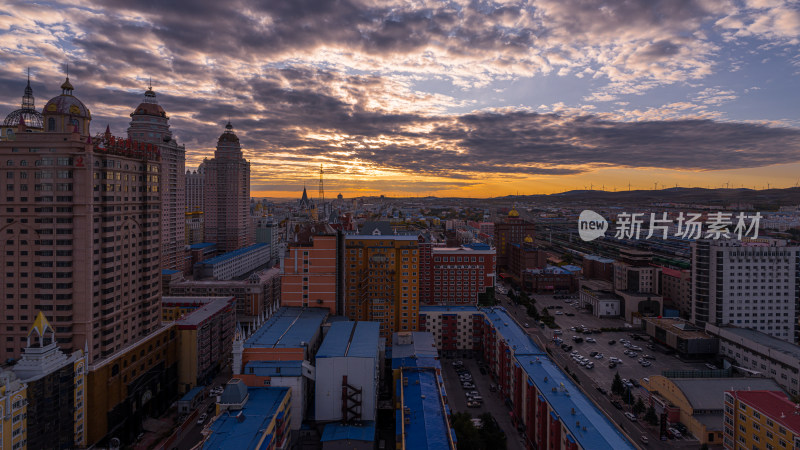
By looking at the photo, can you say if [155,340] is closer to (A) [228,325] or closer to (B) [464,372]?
(A) [228,325]

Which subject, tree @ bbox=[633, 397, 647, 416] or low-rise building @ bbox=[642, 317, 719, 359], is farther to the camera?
low-rise building @ bbox=[642, 317, 719, 359]

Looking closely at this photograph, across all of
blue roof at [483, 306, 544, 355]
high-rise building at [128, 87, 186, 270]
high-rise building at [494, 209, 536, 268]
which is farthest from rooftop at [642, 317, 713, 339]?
high-rise building at [128, 87, 186, 270]

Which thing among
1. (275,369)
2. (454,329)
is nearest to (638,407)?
(454,329)

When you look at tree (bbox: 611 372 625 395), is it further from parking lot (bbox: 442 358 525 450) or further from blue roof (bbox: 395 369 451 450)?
blue roof (bbox: 395 369 451 450)

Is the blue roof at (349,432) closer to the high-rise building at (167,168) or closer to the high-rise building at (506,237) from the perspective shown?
the high-rise building at (167,168)

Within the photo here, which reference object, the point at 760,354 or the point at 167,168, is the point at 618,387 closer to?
the point at 760,354

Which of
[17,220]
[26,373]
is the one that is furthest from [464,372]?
[17,220]
